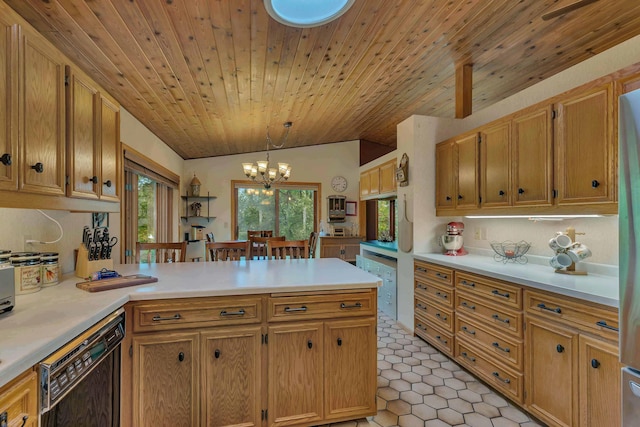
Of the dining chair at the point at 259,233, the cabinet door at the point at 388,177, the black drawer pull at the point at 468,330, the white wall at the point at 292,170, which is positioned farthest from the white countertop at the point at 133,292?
the white wall at the point at 292,170

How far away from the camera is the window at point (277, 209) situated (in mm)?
6004

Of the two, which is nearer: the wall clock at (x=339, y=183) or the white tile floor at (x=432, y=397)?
the white tile floor at (x=432, y=397)

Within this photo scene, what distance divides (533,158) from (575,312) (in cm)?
117

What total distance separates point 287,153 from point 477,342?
4.91 m

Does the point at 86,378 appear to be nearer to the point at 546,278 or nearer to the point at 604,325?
the point at 604,325

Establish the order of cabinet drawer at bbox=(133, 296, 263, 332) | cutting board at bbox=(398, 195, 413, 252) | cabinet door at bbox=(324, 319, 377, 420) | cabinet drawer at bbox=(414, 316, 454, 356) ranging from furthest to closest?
cutting board at bbox=(398, 195, 413, 252), cabinet drawer at bbox=(414, 316, 454, 356), cabinet door at bbox=(324, 319, 377, 420), cabinet drawer at bbox=(133, 296, 263, 332)

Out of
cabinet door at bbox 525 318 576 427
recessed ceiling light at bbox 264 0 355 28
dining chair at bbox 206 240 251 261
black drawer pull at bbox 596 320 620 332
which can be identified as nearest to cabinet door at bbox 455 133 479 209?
cabinet door at bbox 525 318 576 427

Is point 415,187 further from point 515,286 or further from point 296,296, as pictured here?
point 296,296

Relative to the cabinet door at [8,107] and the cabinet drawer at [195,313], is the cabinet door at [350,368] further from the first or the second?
the cabinet door at [8,107]

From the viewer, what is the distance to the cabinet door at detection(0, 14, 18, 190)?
1.07 meters

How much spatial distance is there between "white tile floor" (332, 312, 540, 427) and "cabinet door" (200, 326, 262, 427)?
0.64m

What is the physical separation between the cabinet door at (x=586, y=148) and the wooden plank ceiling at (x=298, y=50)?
2.76 ft

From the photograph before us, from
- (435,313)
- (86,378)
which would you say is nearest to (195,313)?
(86,378)

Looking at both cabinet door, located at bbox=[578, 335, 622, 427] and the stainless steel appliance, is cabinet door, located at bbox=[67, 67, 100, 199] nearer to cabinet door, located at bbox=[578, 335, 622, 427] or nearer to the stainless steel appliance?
the stainless steel appliance
